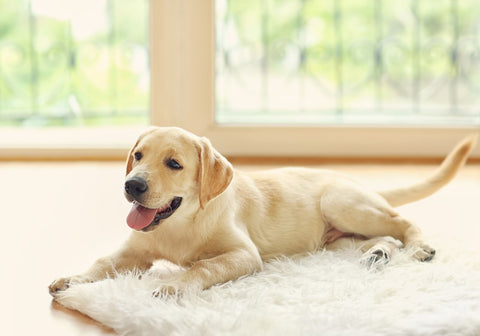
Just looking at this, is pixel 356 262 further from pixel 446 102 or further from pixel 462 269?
pixel 446 102

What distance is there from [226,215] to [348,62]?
239 cm

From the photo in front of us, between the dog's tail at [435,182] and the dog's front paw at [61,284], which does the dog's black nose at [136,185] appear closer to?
the dog's front paw at [61,284]

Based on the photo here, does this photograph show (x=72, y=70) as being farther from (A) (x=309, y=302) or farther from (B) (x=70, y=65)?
(A) (x=309, y=302)

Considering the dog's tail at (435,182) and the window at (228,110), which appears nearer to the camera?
the dog's tail at (435,182)

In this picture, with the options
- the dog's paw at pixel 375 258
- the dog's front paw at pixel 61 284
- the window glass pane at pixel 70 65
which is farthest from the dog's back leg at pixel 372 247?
the window glass pane at pixel 70 65

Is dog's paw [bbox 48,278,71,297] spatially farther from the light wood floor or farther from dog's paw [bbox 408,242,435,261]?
dog's paw [bbox 408,242,435,261]

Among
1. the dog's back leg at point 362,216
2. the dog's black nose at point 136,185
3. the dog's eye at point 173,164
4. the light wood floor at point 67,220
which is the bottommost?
the light wood floor at point 67,220

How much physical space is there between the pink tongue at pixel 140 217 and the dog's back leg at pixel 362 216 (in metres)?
0.55

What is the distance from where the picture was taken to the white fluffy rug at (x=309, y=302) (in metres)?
1.42

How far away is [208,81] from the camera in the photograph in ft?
12.5

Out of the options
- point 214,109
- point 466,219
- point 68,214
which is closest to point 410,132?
point 214,109

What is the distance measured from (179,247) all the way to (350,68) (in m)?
2.49

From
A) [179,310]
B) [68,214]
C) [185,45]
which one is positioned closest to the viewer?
[179,310]

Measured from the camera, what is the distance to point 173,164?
1.79m
